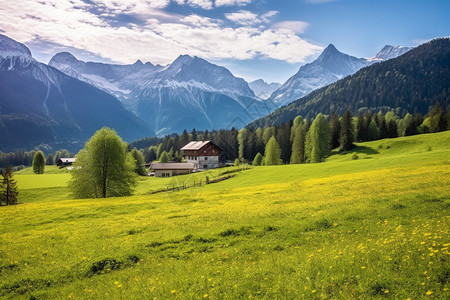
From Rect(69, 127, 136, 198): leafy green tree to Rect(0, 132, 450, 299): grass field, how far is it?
33.4 metres

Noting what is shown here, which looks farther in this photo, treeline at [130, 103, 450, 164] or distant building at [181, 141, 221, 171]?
distant building at [181, 141, 221, 171]

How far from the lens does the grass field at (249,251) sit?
1103cm

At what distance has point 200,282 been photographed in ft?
40.4

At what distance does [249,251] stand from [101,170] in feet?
176

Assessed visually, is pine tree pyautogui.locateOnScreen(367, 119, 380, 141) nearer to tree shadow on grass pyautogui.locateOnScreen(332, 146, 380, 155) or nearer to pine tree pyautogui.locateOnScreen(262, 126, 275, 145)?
tree shadow on grass pyautogui.locateOnScreen(332, 146, 380, 155)

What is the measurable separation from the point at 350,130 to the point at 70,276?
118432 millimetres

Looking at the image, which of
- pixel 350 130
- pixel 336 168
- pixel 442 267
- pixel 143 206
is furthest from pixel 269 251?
pixel 350 130

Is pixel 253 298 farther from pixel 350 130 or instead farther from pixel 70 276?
pixel 350 130

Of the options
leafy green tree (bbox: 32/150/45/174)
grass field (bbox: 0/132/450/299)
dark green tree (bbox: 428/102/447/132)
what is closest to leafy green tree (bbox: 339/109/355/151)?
dark green tree (bbox: 428/102/447/132)

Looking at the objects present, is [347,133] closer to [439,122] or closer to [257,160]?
[439,122]

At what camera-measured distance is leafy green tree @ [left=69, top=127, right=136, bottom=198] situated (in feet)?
202

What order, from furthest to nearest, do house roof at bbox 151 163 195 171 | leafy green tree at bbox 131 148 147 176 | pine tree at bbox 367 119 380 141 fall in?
leafy green tree at bbox 131 148 147 176, pine tree at bbox 367 119 380 141, house roof at bbox 151 163 195 171

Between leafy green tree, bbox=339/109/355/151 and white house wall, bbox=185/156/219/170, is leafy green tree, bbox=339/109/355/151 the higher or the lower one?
the higher one

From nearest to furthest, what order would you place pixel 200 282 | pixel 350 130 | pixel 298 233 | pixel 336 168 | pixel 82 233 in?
pixel 200 282 < pixel 298 233 < pixel 82 233 < pixel 336 168 < pixel 350 130
